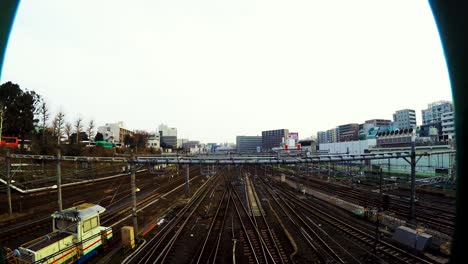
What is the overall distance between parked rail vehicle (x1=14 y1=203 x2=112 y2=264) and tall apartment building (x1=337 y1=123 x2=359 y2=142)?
105m

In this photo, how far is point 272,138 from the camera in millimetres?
122625

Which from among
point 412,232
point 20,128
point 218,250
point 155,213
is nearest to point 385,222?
point 412,232

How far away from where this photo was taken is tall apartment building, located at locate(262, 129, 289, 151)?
382 feet

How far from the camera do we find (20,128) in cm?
3152

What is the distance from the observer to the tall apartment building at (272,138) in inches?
4579

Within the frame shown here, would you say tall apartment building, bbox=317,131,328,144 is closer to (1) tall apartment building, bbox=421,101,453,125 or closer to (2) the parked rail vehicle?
(1) tall apartment building, bbox=421,101,453,125

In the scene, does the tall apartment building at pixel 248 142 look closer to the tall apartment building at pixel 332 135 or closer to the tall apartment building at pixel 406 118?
the tall apartment building at pixel 332 135

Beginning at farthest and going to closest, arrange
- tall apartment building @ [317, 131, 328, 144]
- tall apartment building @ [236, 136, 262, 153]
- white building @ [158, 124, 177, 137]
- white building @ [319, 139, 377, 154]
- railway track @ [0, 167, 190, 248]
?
tall apartment building @ [317, 131, 328, 144] → white building @ [158, 124, 177, 137] → tall apartment building @ [236, 136, 262, 153] → white building @ [319, 139, 377, 154] → railway track @ [0, 167, 190, 248]

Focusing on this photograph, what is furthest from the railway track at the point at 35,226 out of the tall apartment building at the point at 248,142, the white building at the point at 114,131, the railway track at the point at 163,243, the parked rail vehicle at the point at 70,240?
the tall apartment building at the point at 248,142

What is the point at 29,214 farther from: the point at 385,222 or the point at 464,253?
the point at 385,222

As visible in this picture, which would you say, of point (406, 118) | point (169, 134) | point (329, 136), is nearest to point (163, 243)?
point (406, 118)

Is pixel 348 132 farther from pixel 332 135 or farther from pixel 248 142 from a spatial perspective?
pixel 248 142

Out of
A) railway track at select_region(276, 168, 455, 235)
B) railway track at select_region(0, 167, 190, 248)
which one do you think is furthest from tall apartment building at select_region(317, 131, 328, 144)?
railway track at select_region(0, 167, 190, 248)

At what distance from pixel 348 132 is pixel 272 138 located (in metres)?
35.9
